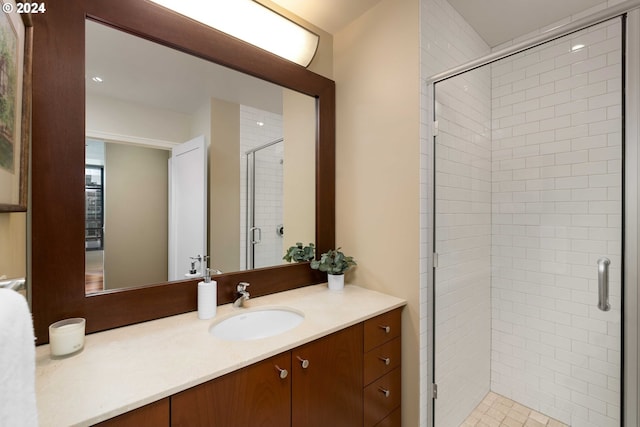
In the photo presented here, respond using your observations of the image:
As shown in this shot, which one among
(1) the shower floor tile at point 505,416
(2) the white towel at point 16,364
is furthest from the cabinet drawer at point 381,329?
(2) the white towel at point 16,364

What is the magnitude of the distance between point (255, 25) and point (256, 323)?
1538mm

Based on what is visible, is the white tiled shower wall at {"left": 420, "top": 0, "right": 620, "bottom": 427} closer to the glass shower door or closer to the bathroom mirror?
the glass shower door

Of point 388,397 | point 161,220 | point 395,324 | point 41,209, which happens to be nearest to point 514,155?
point 395,324

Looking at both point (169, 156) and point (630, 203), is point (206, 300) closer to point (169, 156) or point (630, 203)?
point (169, 156)

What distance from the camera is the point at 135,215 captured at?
1234 millimetres

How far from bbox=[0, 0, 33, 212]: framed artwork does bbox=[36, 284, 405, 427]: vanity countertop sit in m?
0.48

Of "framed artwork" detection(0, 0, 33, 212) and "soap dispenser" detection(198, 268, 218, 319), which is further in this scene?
"soap dispenser" detection(198, 268, 218, 319)

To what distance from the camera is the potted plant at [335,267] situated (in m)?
1.69

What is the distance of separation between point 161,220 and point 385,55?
1492 mm

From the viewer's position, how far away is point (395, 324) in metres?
1.48

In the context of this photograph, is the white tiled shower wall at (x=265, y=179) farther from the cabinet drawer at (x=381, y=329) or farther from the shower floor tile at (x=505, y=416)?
the shower floor tile at (x=505, y=416)

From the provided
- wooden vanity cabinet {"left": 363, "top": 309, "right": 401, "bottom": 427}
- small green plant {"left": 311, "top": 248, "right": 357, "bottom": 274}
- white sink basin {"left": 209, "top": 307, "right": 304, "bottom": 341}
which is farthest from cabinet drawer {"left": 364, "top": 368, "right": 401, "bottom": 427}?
small green plant {"left": 311, "top": 248, "right": 357, "bottom": 274}

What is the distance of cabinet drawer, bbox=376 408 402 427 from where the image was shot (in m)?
1.42

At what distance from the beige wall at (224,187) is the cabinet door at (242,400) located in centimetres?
63
